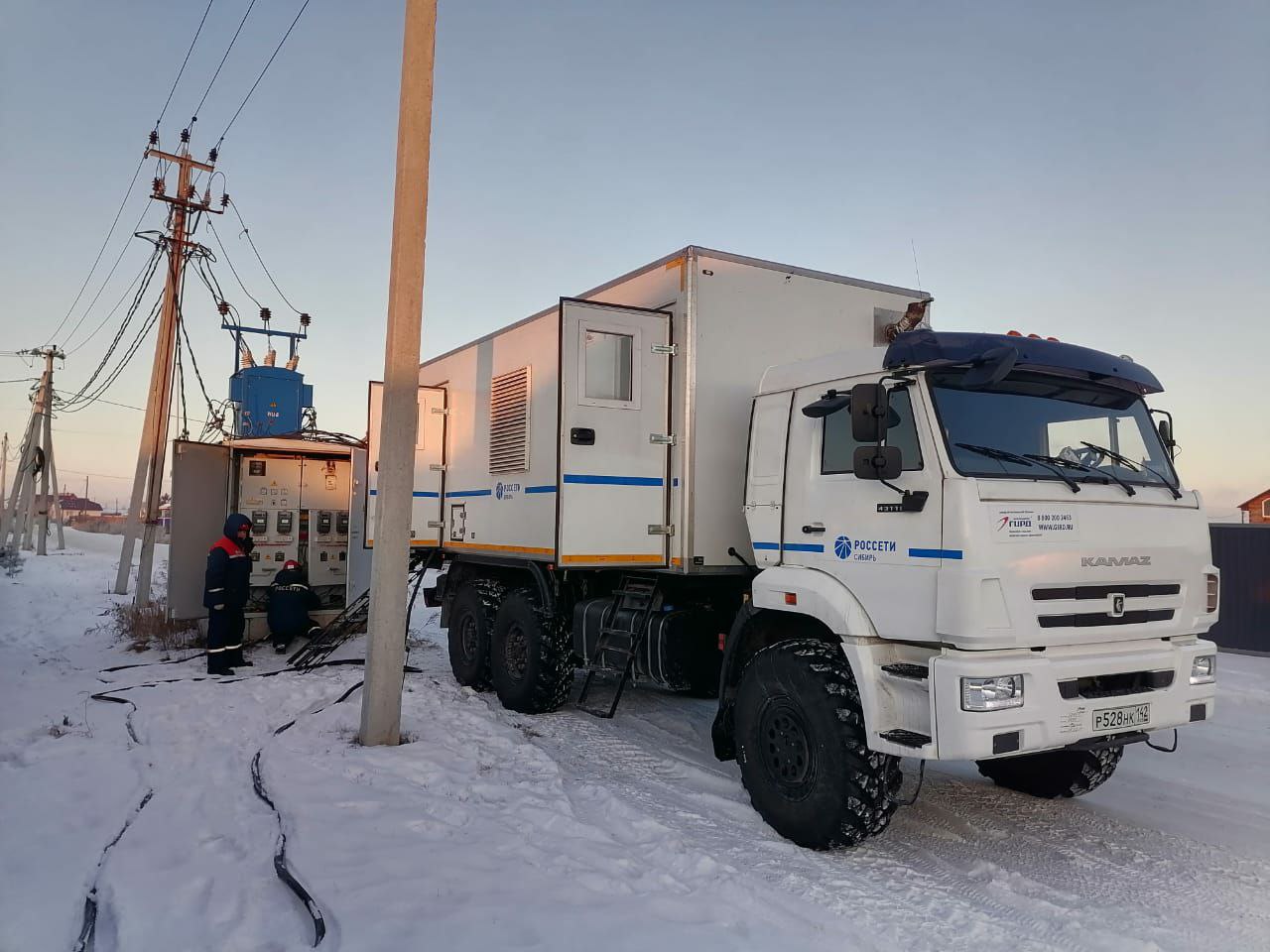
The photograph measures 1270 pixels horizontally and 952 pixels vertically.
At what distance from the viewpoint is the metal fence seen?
12.0 m

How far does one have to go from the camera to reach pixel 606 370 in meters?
6.69

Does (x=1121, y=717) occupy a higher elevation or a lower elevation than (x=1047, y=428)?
lower

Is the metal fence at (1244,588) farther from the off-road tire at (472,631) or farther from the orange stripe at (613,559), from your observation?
the off-road tire at (472,631)

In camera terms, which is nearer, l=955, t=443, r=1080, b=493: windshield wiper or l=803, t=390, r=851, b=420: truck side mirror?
l=955, t=443, r=1080, b=493: windshield wiper

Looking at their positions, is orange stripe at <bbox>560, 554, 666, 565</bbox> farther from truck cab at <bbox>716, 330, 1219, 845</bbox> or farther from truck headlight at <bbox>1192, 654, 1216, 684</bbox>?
truck headlight at <bbox>1192, 654, 1216, 684</bbox>

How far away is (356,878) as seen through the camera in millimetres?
4039

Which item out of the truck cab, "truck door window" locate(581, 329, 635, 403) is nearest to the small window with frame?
"truck door window" locate(581, 329, 635, 403)

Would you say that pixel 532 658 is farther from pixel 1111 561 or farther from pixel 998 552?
pixel 1111 561

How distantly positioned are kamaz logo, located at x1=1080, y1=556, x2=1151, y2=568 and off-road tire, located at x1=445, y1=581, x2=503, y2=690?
19.6 feet

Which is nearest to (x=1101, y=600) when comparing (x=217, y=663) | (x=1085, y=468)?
(x=1085, y=468)

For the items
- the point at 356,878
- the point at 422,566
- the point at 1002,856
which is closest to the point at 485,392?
the point at 422,566

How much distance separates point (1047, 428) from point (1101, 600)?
38.4 inches

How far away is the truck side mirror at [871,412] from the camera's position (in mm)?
4367

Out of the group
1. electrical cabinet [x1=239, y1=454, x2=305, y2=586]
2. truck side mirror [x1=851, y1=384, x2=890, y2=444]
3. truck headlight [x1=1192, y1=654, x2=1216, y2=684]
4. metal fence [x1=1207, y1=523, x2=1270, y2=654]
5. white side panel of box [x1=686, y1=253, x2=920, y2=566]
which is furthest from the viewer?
electrical cabinet [x1=239, y1=454, x2=305, y2=586]
